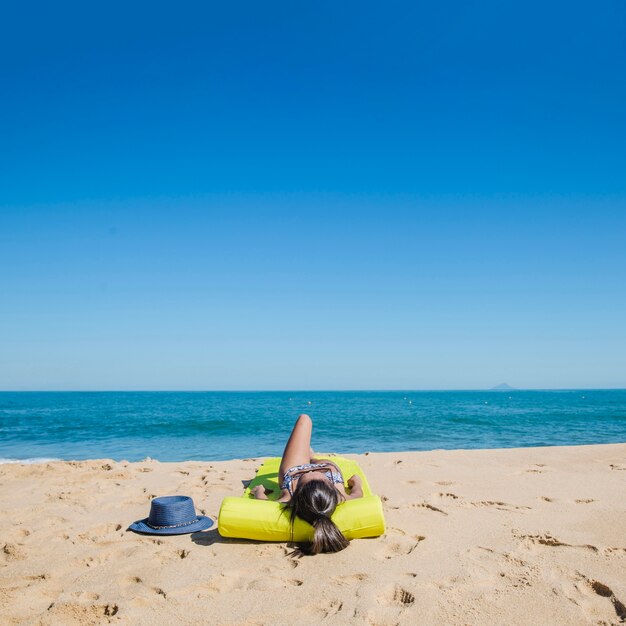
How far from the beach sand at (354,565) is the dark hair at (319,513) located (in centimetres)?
10

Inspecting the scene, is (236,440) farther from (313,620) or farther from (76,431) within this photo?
(313,620)

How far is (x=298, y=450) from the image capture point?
19.2 ft

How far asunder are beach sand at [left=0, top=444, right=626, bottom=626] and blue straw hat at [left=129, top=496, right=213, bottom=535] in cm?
12

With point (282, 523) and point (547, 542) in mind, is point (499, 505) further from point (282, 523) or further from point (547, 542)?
point (282, 523)

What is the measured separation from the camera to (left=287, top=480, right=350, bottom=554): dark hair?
4195mm

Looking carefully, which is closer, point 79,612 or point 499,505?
point 79,612

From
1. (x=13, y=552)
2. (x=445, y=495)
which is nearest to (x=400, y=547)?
(x=445, y=495)

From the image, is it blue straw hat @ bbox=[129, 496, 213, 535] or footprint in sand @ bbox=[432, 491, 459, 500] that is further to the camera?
footprint in sand @ bbox=[432, 491, 459, 500]

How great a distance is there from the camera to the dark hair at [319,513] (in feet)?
13.8

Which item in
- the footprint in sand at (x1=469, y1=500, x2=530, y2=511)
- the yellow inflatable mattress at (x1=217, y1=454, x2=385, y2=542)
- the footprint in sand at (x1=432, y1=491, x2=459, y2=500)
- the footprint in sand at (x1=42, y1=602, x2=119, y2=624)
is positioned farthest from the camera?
the footprint in sand at (x1=432, y1=491, x2=459, y2=500)

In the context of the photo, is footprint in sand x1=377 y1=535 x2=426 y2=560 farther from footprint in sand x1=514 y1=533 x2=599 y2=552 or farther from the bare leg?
the bare leg

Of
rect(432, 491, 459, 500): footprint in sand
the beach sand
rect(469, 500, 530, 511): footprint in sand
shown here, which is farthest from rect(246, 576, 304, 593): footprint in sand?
rect(432, 491, 459, 500): footprint in sand

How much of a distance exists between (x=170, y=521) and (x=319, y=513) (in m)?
1.59

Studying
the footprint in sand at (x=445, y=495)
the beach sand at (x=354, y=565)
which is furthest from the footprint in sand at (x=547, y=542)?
the footprint in sand at (x=445, y=495)
